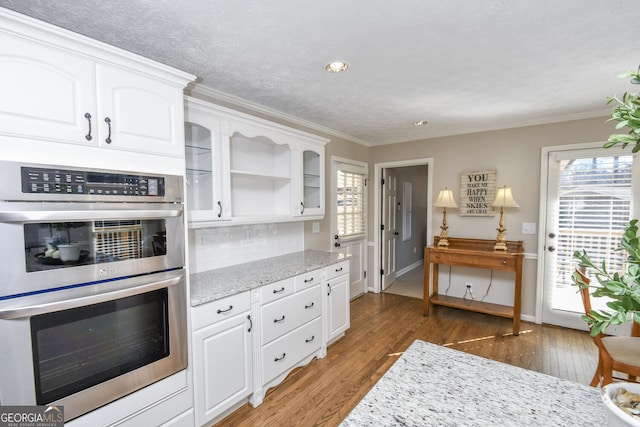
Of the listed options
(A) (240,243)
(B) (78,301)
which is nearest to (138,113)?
(B) (78,301)

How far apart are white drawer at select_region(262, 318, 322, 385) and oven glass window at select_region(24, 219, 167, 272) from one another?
1.20 meters

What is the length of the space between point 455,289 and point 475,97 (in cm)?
258

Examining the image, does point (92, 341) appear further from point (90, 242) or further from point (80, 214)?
point (80, 214)

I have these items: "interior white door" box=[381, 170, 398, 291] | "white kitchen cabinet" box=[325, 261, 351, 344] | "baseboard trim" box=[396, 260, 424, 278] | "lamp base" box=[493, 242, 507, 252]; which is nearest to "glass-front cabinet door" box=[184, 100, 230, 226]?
"white kitchen cabinet" box=[325, 261, 351, 344]

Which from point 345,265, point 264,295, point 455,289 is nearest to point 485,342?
point 455,289

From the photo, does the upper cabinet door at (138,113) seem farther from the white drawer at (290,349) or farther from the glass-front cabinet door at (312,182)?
the white drawer at (290,349)

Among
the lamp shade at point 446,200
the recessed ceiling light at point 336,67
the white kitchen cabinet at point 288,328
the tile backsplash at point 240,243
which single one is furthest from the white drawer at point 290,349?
the lamp shade at point 446,200

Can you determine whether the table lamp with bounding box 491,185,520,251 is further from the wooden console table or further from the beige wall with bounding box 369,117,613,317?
the beige wall with bounding box 369,117,613,317

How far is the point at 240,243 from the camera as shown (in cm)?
274

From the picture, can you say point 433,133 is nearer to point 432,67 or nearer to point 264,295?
point 432,67

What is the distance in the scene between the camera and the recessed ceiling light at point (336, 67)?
78.7 inches

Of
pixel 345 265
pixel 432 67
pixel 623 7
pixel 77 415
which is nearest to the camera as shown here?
pixel 77 415

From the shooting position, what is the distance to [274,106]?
2.90 metres

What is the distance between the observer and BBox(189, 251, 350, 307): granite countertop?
1.91 metres
